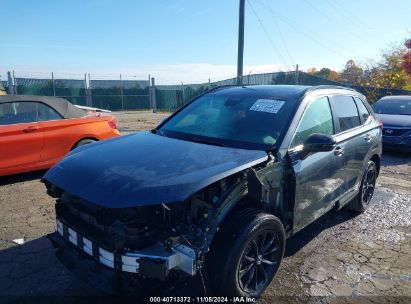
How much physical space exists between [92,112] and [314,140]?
17.7ft

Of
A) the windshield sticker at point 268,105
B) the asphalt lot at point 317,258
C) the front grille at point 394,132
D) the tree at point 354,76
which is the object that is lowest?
the asphalt lot at point 317,258

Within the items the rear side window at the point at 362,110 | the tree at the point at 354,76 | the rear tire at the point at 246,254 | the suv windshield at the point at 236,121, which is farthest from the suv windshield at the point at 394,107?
the tree at the point at 354,76

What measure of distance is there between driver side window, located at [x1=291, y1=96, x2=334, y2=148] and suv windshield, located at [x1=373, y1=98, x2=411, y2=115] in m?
7.85

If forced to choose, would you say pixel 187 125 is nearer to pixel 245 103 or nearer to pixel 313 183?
pixel 245 103

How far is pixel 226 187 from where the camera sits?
2959 mm

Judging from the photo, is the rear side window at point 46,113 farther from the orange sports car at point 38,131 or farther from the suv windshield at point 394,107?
the suv windshield at point 394,107

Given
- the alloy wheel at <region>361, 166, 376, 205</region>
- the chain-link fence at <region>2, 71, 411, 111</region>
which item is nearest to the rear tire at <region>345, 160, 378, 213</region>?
the alloy wheel at <region>361, 166, 376, 205</region>

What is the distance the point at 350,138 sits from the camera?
177 inches

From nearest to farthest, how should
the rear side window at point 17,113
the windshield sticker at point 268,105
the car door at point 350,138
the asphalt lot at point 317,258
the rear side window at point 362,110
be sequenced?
the asphalt lot at point 317,258 → the windshield sticker at point 268,105 → the car door at point 350,138 → the rear side window at point 362,110 → the rear side window at point 17,113

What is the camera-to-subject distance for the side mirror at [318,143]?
3410 millimetres

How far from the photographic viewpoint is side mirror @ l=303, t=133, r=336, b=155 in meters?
3.41

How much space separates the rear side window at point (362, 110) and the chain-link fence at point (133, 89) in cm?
1347

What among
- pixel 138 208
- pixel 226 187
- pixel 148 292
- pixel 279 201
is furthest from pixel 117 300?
pixel 279 201

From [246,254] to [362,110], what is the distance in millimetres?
3245
